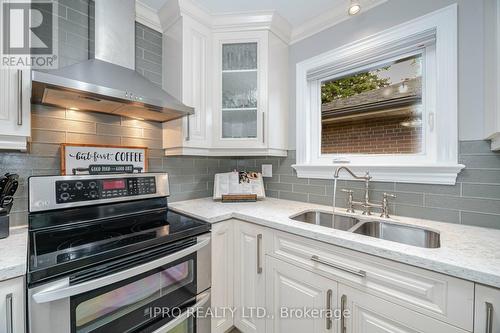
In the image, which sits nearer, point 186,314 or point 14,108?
point 14,108

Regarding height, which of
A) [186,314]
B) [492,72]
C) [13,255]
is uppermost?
[492,72]

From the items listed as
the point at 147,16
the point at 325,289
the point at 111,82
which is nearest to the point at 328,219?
the point at 325,289

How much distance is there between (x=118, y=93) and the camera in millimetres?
1089

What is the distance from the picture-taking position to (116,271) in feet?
2.91

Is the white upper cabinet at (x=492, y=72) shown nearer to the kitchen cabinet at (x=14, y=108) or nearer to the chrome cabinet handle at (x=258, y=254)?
the chrome cabinet handle at (x=258, y=254)

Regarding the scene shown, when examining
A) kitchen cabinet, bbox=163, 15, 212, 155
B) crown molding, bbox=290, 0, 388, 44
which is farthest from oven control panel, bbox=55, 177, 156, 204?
crown molding, bbox=290, 0, 388, 44

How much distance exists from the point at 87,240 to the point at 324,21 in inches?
80.6

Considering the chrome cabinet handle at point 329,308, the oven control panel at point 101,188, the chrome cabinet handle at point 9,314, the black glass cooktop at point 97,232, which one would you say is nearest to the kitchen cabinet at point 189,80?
the oven control panel at point 101,188

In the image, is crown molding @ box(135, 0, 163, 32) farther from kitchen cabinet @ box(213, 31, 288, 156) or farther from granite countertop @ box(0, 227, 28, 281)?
granite countertop @ box(0, 227, 28, 281)

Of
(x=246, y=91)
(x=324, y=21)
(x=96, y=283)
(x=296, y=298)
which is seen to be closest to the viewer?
(x=96, y=283)

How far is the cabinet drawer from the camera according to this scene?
736 mm

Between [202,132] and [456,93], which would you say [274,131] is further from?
[456,93]

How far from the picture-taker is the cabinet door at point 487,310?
0.68m

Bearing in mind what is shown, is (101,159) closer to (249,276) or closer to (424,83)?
(249,276)
